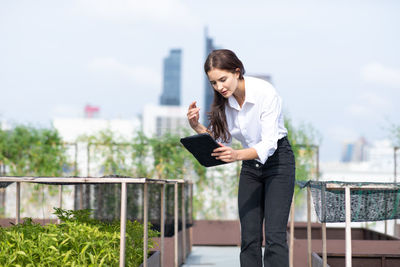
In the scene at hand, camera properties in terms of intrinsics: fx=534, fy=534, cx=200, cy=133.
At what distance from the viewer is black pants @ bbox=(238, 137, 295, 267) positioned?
7.91 ft

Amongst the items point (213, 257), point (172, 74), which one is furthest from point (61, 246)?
point (172, 74)

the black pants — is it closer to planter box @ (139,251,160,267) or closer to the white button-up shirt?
the white button-up shirt

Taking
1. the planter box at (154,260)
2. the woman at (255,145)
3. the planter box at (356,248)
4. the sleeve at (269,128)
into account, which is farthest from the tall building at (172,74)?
the sleeve at (269,128)

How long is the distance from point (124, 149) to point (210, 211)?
4.78ft

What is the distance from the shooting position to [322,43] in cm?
12125

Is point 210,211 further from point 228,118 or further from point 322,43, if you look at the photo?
point 322,43

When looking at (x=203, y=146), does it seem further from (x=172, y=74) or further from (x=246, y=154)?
(x=172, y=74)

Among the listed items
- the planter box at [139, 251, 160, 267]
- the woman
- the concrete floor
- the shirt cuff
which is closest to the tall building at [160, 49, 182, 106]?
the concrete floor

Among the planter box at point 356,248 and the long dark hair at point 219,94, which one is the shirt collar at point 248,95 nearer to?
the long dark hair at point 219,94

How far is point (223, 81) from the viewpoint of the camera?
2354 mm

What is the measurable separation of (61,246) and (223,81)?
3.66 ft

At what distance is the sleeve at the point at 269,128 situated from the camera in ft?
7.48

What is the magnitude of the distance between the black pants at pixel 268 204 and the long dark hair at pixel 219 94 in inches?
8.2

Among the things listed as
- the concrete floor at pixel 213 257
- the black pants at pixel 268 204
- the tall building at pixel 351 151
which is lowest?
the concrete floor at pixel 213 257
